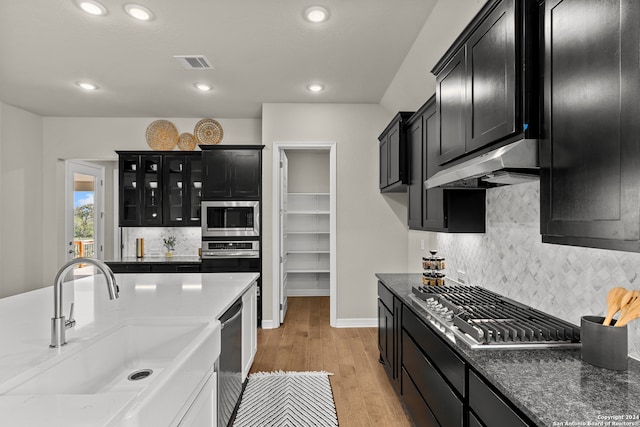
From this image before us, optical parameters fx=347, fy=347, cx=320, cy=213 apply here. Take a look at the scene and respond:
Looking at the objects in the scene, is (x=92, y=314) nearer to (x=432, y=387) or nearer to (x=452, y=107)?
(x=432, y=387)

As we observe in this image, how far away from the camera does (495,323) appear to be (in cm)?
160

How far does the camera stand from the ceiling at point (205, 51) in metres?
2.54

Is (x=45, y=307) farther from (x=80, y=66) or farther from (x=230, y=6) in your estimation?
(x=80, y=66)

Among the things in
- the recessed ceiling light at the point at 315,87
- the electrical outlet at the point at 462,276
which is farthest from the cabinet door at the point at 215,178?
the electrical outlet at the point at 462,276

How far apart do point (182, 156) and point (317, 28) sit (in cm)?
300

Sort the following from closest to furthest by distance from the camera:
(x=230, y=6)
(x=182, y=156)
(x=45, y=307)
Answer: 1. (x=45, y=307)
2. (x=230, y=6)
3. (x=182, y=156)

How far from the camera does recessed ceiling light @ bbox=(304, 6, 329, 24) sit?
2.50m

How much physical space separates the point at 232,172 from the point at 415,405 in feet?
11.3

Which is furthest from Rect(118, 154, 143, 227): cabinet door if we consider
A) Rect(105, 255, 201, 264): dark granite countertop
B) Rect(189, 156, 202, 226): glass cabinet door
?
Rect(189, 156, 202, 226): glass cabinet door

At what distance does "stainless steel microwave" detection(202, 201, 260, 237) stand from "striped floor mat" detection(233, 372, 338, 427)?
1932 millimetres

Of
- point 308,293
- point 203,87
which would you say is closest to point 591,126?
point 203,87

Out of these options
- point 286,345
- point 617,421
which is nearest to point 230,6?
point 617,421

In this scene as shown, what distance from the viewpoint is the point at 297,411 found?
8.48ft

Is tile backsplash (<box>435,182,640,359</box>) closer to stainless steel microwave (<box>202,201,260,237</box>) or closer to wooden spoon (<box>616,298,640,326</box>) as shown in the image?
wooden spoon (<box>616,298,640,326</box>)
